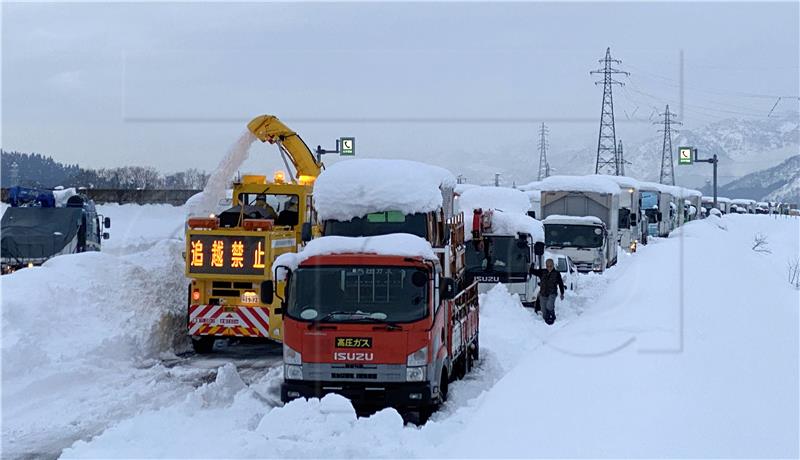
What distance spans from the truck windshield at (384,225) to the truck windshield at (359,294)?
1.81m

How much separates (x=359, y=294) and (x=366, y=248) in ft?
2.14

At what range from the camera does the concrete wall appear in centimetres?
6272

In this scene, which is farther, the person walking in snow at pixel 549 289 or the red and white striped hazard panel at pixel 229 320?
the person walking in snow at pixel 549 289

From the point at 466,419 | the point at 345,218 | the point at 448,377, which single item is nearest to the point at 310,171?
the point at 345,218

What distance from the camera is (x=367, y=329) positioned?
11586 mm

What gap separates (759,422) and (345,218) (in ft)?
23.7

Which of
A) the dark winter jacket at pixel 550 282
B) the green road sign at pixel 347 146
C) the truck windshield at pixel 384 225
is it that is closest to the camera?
the truck windshield at pixel 384 225

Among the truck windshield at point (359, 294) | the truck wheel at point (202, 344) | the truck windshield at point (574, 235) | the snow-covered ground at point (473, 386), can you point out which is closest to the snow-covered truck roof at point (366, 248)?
the truck windshield at point (359, 294)

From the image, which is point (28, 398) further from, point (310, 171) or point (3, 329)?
point (310, 171)

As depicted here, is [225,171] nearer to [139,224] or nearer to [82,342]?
[82,342]

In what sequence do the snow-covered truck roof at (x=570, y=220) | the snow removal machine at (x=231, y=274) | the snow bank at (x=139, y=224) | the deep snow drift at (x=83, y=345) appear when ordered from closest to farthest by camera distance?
the deep snow drift at (x=83, y=345)
the snow removal machine at (x=231, y=274)
the snow-covered truck roof at (x=570, y=220)
the snow bank at (x=139, y=224)

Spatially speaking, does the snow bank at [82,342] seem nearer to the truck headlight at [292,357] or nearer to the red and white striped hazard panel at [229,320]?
the red and white striped hazard panel at [229,320]

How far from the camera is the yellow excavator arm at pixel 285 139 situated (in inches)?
853

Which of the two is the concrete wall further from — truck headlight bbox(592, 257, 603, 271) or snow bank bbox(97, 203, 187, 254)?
truck headlight bbox(592, 257, 603, 271)
